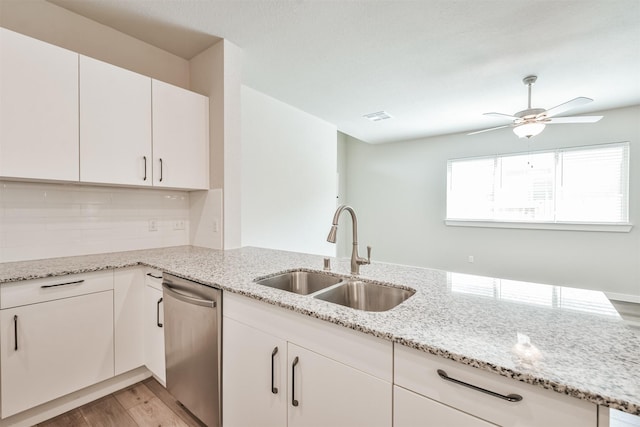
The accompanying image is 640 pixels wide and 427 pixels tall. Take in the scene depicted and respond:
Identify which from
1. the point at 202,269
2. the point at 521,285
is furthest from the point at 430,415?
the point at 202,269

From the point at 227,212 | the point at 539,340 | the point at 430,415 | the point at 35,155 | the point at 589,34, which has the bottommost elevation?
the point at 430,415

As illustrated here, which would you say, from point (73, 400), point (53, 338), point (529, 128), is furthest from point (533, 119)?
point (73, 400)

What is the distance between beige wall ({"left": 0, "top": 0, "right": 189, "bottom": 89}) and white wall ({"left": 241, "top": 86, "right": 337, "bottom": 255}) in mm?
851

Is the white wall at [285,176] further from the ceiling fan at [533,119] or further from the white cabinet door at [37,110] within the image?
the ceiling fan at [533,119]

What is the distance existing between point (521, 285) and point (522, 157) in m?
4.01

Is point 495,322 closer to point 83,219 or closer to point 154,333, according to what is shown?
point 154,333

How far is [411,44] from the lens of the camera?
2375mm

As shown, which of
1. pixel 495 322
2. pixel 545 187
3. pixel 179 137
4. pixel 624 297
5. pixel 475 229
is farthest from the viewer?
pixel 475 229

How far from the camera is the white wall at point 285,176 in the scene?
332 centimetres

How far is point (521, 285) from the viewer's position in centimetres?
141

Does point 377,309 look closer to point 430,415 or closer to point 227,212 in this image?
point 430,415

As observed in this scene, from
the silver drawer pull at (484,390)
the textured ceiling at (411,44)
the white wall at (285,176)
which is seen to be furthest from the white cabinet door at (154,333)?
the textured ceiling at (411,44)

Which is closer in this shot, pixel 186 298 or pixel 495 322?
pixel 495 322

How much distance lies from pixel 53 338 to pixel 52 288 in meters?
0.28
